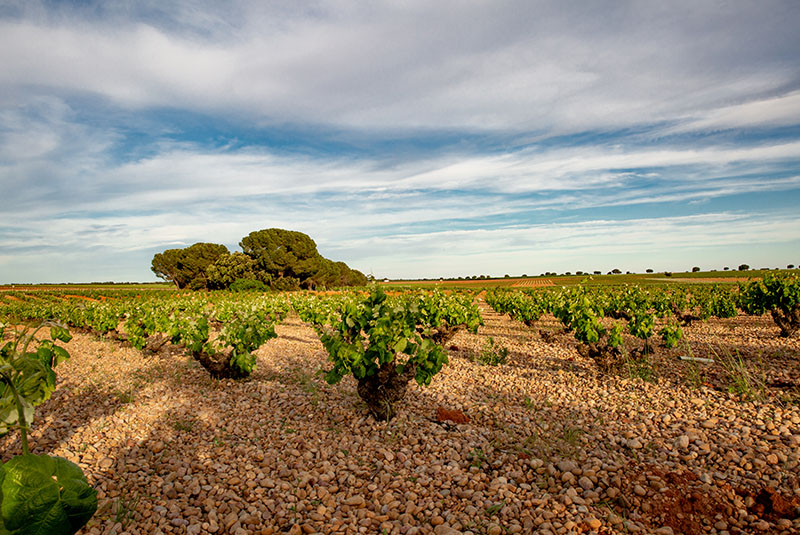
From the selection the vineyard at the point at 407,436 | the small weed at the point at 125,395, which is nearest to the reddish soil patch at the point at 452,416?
the vineyard at the point at 407,436

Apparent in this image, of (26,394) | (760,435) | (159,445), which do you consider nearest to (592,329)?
(760,435)

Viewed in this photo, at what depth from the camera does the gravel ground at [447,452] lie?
4444mm

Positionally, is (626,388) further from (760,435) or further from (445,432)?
(445,432)

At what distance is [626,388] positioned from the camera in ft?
27.8

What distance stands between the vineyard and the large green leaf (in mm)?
14

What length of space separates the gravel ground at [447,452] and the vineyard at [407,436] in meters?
0.03

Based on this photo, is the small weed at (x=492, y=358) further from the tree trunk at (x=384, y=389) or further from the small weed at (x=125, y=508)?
the small weed at (x=125, y=508)

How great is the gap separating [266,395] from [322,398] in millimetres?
1225

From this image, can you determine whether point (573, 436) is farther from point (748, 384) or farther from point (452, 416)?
point (748, 384)

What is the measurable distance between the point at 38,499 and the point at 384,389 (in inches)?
211

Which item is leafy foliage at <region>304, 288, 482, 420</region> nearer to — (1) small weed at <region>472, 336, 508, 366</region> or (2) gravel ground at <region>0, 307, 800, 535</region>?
(2) gravel ground at <region>0, 307, 800, 535</region>

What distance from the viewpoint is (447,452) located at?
5898 mm

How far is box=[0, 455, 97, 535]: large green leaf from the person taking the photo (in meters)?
2.06

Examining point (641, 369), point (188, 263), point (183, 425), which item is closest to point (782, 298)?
point (641, 369)
